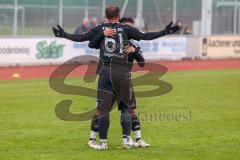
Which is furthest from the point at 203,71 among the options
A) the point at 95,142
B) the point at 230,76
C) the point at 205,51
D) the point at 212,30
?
the point at 95,142

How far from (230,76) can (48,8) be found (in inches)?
402

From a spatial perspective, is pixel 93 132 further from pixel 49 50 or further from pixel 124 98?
pixel 49 50

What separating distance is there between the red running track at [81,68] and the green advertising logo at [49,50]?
781 millimetres

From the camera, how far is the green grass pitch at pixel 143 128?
10.4 meters

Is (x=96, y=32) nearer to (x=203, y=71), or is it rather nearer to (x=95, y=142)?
(x=95, y=142)

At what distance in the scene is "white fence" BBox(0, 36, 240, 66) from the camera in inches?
1139

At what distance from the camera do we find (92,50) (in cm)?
3122

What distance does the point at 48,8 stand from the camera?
3262cm

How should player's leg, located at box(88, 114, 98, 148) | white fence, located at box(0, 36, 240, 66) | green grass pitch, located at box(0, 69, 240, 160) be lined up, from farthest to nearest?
white fence, located at box(0, 36, 240, 66), player's leg, located at box(88, 114, 98, 148), green grass pitch, located at box(0, 69, 240, 160)

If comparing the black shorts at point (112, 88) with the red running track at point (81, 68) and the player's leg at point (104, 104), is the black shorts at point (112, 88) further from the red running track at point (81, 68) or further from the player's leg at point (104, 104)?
the red running track at point (81, 68)

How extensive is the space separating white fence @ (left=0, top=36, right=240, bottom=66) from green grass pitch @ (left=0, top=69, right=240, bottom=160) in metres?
8.01

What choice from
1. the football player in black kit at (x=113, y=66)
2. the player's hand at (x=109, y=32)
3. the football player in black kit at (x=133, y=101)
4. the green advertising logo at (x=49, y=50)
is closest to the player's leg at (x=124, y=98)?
the football player in black kit at (x=113, y=66)

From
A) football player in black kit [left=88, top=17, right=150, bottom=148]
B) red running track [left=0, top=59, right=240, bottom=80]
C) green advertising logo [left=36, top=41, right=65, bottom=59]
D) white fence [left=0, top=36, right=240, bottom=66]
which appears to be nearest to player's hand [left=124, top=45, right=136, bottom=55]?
football player in black kit [left=88, top=17, right=150, bottom=148]

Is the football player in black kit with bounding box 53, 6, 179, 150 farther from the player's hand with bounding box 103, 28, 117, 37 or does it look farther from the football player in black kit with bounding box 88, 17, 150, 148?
the football player in black kit with bounding box 88, 17, 150, 148
